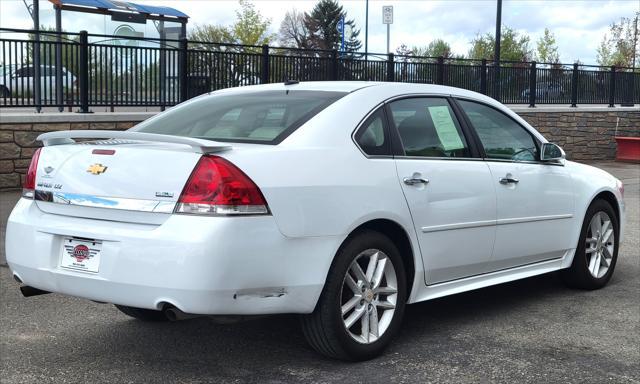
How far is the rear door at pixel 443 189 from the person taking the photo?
460 cm

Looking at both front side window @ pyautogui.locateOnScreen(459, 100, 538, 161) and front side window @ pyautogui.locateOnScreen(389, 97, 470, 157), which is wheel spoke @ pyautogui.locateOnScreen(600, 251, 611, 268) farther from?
front side window @ pyautogui.locateOnScreen(389, 97, 470, 157)

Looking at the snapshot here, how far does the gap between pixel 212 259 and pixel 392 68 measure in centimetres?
1365

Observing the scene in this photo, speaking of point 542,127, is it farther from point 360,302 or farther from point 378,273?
point 360,302

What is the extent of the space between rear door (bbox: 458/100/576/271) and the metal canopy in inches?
506

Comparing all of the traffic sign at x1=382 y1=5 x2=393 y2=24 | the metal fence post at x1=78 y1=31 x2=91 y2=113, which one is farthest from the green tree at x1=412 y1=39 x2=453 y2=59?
the metal fence post at x1=78 y1=31 x2=91 y2=113

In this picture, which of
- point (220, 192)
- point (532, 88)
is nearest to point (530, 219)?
point (220, 192)

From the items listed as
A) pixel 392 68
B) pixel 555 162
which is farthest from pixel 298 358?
pixel 392 68

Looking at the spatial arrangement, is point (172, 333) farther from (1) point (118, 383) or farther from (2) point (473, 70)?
(2) point (473, 70)

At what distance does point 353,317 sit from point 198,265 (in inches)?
39.4

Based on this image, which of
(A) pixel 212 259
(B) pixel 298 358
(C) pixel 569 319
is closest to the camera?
(A) pixel 212 259

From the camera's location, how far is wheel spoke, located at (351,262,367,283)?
4.23 meters

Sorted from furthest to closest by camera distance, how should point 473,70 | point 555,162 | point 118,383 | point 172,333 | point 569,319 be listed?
point 473,70, point 555,162, point 569,319, point 172,333, point 118,383

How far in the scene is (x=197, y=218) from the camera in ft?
12.1

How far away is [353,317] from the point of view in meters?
4.23
